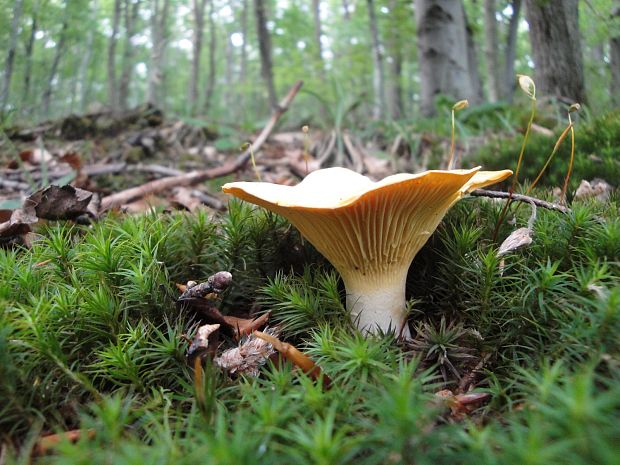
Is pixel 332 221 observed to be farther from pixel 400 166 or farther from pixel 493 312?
pixel 400 166

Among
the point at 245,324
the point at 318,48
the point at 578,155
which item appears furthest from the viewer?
the point at 318,48

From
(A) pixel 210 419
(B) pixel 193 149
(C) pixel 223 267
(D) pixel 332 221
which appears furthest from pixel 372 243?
(B) pixel 193 149

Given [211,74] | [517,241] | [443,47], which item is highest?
[211,74]

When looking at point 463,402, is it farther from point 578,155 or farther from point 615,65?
point 615,65

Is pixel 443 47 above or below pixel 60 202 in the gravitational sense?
above

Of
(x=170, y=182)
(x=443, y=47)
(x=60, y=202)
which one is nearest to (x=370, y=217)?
(x=60, y=202)

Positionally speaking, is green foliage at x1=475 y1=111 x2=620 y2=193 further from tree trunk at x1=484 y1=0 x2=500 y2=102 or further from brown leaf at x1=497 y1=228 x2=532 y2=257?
tree trunk at x1=484 y1=0 x2=500 y2=102

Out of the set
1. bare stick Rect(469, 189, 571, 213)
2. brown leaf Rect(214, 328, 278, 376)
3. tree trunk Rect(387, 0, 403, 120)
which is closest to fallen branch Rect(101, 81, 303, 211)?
bare stick Rect(469, 189, 571, 213)
